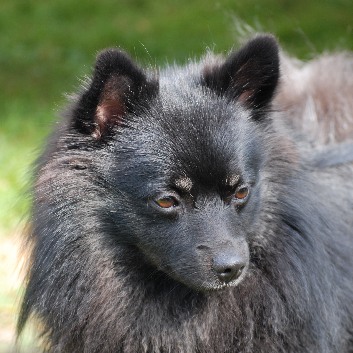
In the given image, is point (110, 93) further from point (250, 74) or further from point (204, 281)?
point (204, 281)

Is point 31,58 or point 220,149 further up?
point 220,149

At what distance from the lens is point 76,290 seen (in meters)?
3.70

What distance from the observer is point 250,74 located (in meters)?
3.71

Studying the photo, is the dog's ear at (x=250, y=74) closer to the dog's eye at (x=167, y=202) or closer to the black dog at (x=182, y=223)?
the black dog at (x=182, y=223)

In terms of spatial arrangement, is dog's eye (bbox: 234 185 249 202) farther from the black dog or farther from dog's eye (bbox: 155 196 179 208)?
dog's eye (bbox: 155 196 179 208)

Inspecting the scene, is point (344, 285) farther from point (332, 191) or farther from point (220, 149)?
point (220, 149)

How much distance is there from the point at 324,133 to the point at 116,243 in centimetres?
193

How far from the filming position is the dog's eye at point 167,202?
3455 millimetres

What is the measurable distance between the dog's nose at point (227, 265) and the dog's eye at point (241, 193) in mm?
318

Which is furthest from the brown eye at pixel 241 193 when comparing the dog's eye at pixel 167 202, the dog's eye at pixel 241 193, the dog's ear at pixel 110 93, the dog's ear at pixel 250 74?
the dog's ear at pixel 110 93

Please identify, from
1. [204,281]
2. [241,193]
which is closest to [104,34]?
[241,193]

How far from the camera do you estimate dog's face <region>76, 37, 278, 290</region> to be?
135 inches

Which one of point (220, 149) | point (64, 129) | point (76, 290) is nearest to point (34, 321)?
point (76, 290)

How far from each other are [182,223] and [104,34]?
7840 mm
